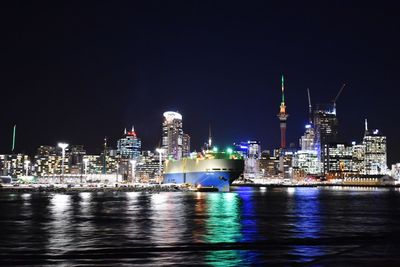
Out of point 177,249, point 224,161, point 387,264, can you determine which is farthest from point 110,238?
point 224,161

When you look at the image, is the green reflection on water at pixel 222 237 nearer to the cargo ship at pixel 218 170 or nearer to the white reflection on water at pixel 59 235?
the white reflection on water at pixel 59 235

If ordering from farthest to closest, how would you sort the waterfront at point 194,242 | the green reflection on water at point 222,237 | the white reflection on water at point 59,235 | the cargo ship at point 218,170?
1. the cargo ship at point 218,170
2. the white reflection on water at point 59,235
3. the waterfront at point 194,242
4. the green reflection on water at point 222,237

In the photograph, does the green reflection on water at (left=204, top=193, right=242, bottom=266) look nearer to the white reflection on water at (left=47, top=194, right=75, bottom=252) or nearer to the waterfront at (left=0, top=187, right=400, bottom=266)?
the waterfront at (left=0, top=187, right=400, bottom=266)

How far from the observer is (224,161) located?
550 feet

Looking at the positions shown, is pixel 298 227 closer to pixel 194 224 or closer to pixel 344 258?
pixel 194 224

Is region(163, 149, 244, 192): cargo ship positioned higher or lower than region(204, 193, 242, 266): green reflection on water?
higher

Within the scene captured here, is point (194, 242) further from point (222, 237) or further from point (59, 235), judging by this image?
point (59, 235)

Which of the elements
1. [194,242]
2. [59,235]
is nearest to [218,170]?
[59,235]

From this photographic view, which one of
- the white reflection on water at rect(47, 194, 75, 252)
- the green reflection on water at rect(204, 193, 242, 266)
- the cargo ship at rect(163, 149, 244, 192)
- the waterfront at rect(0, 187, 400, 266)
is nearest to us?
the green reflection on water at rect(204, 193, 242, 266)

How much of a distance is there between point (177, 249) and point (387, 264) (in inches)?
461

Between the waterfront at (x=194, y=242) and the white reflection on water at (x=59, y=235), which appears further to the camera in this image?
the white reflection on water at (x=59, y=235)

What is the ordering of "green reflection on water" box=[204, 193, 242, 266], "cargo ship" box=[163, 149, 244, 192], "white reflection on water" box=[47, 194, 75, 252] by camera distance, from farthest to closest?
"cargo ship" box=[163, 149, 244, 192] → "white reflection on water" box=[47, 194, 75, 252] → "green reflection on water" box=[204, 193, 242, 266]

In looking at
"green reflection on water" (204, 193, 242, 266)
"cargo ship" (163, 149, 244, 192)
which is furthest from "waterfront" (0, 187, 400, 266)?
"cargo ship" (163, 149, 244, 192)

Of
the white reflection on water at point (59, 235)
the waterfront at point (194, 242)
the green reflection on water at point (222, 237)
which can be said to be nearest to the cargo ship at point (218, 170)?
the green reflection on water at point (222, 237)
